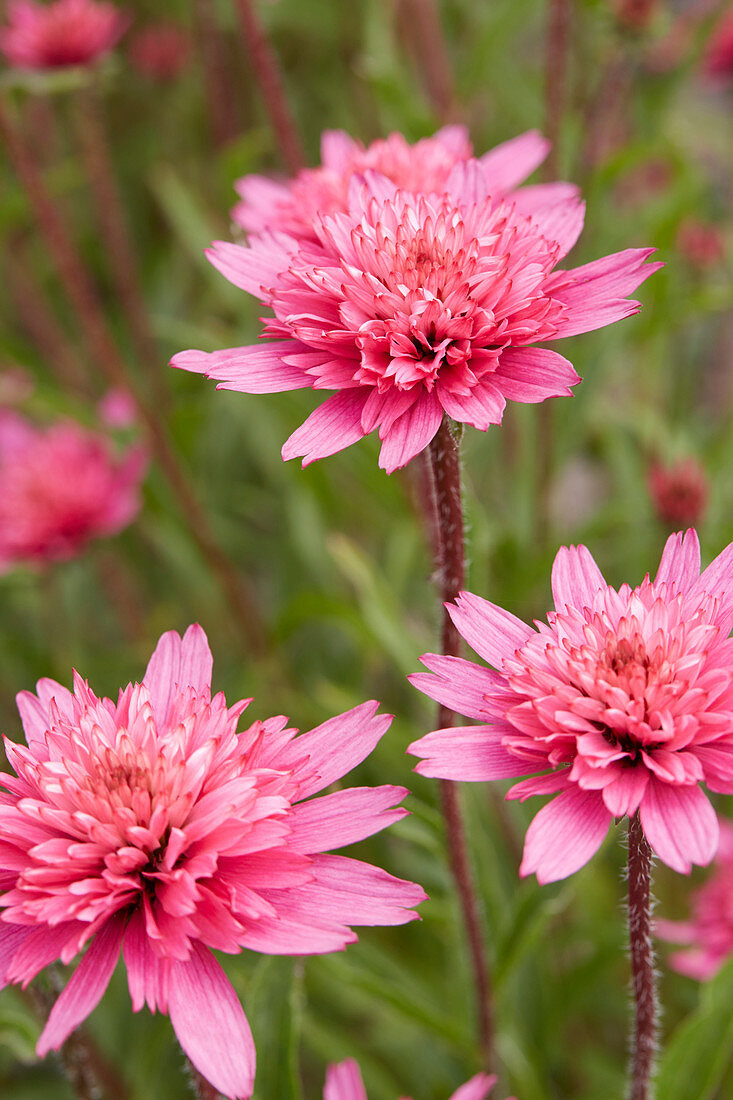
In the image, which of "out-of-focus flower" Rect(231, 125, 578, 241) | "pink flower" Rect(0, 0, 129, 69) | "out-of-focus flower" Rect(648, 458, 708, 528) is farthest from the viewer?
"pink flower" Rect(0, 0, 129, 69)

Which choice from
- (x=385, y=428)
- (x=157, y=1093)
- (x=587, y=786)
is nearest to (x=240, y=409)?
(x=157, y=1093)

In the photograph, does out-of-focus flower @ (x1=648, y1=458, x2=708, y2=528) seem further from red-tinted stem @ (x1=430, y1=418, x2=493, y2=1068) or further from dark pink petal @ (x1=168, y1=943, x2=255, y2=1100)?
dark pink petal @ (x1=168, y1=943, x2=255, y2=1100)

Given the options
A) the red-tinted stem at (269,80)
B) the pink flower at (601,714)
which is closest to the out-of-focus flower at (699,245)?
the red-tinted stem at (269,80)

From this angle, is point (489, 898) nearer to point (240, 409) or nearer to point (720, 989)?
point (720, 989)

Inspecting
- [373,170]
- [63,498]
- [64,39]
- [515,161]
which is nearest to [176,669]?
[373,170]

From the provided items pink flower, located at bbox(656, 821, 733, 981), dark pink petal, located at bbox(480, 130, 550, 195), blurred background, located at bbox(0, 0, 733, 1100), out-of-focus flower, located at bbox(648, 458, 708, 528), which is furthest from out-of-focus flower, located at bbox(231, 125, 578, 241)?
pink flower, located at bbox(656, 821, 733, 981)

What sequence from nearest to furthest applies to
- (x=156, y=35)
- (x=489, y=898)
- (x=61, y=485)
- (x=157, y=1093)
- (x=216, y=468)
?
(x=489, y=898)
(x=157, y=1093)
(x=61, y=485)
(x=216, y=468)
(x=156, y=35)
